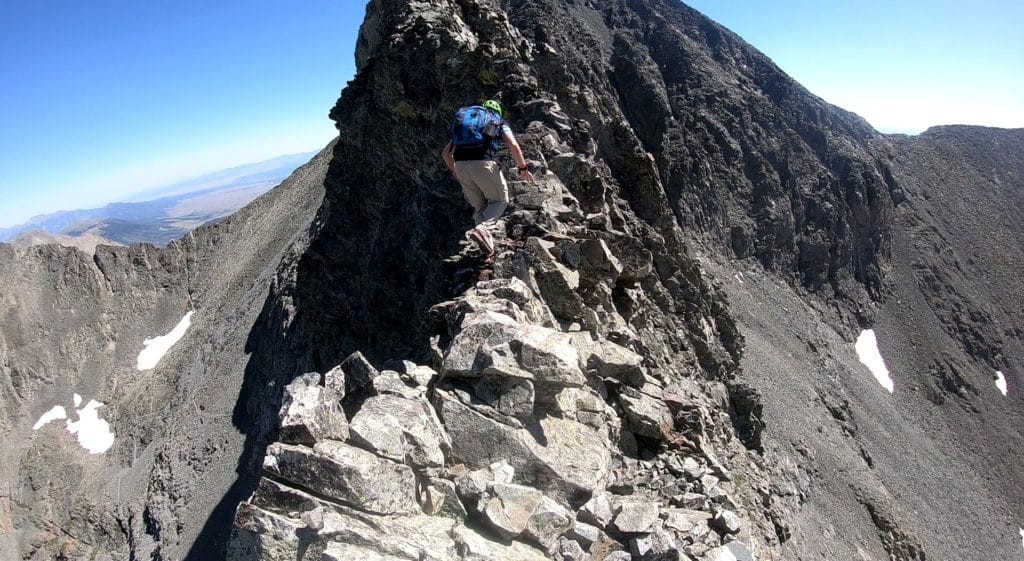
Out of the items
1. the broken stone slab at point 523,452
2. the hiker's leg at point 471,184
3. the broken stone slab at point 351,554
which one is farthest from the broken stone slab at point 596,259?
the broken stone slab at point 351,554

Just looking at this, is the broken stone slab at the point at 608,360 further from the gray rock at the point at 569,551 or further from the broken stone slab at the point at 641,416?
the gray rock at the point at 569,551

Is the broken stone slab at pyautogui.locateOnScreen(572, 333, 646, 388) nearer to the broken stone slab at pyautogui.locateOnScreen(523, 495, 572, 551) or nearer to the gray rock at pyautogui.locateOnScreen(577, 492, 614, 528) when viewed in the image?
the gray rock at pyautogui.locateOnScreen(577, 492, 614, 528)

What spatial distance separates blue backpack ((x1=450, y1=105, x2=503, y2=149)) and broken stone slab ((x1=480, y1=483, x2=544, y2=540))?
8.57 metres

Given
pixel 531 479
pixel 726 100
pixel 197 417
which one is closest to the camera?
pixel 531 479

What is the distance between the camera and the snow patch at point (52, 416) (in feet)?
198

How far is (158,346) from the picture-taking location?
222 ft

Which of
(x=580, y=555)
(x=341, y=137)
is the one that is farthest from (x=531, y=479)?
(x=341, y=137)

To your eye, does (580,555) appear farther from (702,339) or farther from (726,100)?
(726,100)

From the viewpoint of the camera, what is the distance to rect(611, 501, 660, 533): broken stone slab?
8.66m

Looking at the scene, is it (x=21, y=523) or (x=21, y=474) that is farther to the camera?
(x=21, y=474)

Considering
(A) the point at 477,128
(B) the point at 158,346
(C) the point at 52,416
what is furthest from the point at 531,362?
(C) the point at 52,416

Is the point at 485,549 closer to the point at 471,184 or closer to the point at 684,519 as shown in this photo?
the point at 684,519

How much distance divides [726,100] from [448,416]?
8595 centimetres

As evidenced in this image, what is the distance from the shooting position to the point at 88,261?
232 ft
